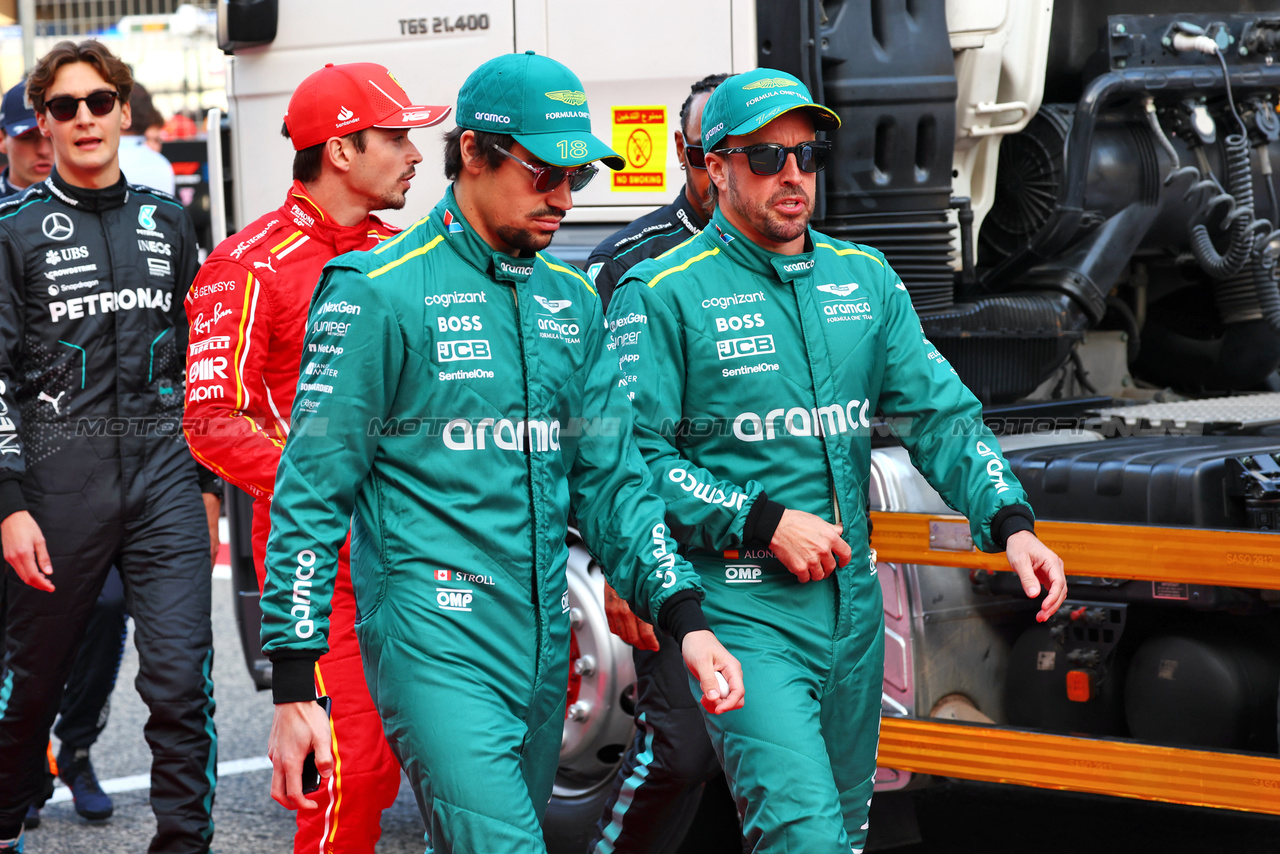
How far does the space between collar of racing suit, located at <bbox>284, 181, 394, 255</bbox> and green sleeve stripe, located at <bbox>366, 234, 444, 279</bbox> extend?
854mm

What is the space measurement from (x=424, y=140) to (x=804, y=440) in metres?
2.33

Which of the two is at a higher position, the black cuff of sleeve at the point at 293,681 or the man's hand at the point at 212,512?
the black cuff of sleeve at the point at 293,681

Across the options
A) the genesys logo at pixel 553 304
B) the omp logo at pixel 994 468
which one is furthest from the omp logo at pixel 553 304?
the omp logo at pixel 994 468

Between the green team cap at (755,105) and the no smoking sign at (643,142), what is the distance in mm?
1289

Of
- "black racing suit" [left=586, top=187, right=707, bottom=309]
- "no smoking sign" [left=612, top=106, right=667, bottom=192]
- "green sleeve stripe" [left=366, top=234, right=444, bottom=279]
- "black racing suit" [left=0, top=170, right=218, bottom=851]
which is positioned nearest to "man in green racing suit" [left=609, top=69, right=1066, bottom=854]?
"green sleeve stripe" [left=366, top=234, right=444, bottom=279]

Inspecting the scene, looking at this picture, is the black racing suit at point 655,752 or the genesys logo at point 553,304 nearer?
the genesys logo at point 553,304

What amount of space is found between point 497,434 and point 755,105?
836mm

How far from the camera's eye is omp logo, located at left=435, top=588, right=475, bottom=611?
2.60 meters

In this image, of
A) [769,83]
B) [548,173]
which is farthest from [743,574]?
[769,83]

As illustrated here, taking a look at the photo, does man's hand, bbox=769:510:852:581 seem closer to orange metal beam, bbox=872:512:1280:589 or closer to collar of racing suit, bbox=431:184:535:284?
collar of racing suit, bbox=431:184:535:284

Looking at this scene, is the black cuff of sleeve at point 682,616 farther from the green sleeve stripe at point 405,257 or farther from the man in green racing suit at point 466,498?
the green sleeve stripe at point 405,257

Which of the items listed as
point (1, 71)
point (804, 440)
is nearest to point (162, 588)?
point (804, 440)

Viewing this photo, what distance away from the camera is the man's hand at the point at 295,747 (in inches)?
96.6

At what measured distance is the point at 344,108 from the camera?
3559mm
